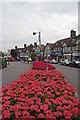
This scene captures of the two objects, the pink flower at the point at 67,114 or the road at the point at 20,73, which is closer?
the pink flower at the point at 67,114

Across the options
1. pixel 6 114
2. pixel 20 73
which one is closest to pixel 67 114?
pixel 6 114

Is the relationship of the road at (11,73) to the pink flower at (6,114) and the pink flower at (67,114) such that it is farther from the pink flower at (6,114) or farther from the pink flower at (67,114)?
the pink flower at (67,114)

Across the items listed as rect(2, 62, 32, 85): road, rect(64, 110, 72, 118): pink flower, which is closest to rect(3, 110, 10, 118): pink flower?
rect(64, 110, 72, 118): pink flower

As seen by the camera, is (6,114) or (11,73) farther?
(11,73)

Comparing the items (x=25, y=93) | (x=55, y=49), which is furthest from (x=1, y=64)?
(x=55, y=49)

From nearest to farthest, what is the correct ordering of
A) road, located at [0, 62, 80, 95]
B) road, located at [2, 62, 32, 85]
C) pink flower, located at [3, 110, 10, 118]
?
pink flower, located at [3, 110, 10, 118], road, located at [0, 62, 80, 95], road, located at [2, 62, 32, 85]

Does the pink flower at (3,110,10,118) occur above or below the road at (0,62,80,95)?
above

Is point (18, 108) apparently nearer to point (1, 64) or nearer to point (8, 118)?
point (8, 118)

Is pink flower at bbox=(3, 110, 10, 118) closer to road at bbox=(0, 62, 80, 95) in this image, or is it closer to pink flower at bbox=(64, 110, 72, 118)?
pink flower at bbox=(64, 110, 72, 118)

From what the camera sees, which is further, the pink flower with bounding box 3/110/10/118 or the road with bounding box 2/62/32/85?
the road with bounding box 2/62/32/85

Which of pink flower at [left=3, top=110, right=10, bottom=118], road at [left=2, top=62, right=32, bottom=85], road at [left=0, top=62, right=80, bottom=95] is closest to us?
pink flower at [left=3, top=110, right=10, bottom=118]

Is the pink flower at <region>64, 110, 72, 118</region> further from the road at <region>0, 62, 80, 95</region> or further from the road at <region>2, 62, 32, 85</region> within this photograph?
the road at <region>2, 62, 32, 85</region>

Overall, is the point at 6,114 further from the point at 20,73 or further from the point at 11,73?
the point at 11,73

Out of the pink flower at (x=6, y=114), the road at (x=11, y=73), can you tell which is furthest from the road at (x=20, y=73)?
the pink flower at (x=6, y=114)
